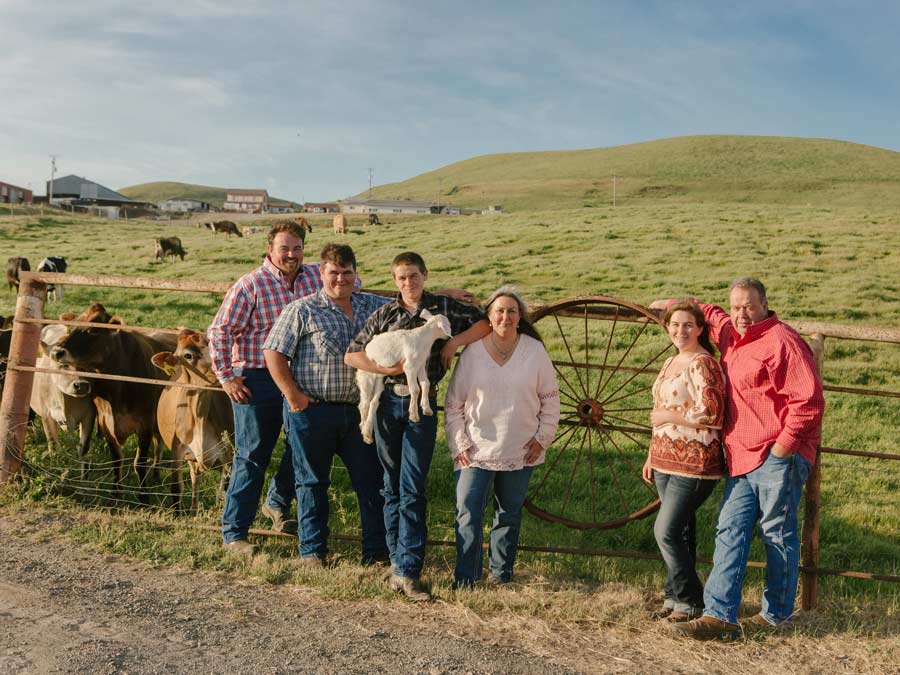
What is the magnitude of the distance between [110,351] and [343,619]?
4.01 m

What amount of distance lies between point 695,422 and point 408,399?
1583 millimetres

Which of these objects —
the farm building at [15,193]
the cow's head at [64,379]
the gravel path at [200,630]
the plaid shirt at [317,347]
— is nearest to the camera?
the gravel path at [200,630]

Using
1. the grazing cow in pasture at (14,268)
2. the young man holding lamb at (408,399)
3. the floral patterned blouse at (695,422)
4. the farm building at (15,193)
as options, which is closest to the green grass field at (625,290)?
the young man holding lamb at (408,399)

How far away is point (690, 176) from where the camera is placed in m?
97.2

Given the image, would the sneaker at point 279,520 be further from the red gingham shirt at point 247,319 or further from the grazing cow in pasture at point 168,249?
the grazing cow in pasture at point 168,249

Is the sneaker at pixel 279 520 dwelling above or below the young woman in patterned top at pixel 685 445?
below

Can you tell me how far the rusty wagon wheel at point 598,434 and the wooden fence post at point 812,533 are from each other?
0.89m

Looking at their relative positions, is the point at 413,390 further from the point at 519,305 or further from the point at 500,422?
the point at 519,305

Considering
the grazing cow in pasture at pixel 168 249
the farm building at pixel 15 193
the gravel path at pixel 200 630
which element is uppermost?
the farm building at pixel 15 193

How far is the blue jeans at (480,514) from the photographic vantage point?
14.7 ft

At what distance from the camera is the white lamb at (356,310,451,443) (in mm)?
4285

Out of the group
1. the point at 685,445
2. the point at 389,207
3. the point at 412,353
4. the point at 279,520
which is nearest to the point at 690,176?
the point at 389,207

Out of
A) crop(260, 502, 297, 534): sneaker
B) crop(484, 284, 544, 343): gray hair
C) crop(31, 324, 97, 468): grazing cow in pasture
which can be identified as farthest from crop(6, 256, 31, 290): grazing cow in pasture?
crop(484, 284, 544, 343): gray hair

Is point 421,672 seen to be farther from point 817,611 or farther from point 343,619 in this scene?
point 817,611
